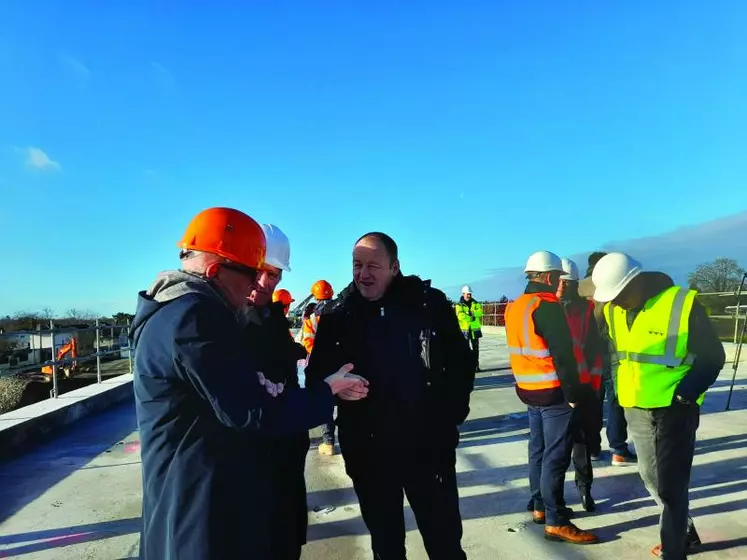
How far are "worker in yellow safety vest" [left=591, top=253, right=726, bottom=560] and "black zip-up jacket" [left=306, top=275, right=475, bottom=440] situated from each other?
1.05 meters

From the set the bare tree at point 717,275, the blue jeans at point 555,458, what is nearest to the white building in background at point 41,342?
the blue jeans at point 555,458

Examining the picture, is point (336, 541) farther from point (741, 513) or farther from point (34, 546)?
point (741, 513)

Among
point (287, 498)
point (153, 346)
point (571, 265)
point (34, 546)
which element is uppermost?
point (571, 265)

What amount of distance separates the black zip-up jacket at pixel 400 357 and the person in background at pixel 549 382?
113cm

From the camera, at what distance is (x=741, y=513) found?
386 cm

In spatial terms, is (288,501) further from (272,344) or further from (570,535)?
(570,535)

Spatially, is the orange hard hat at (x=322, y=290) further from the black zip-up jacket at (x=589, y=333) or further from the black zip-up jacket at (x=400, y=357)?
the black zip-up jacket at (x=400, y=357)

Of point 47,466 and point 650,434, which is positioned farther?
point 47,466

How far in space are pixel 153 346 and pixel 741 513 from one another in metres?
4.39

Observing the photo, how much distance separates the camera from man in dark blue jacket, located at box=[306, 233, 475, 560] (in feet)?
8.54

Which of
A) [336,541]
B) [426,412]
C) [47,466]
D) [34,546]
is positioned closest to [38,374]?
[47,466]

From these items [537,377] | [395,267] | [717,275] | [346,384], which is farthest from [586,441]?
[717,275]

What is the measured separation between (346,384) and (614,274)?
6.15 feet

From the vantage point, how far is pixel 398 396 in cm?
262
